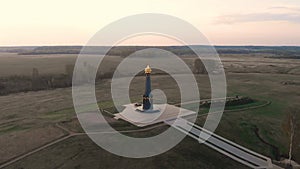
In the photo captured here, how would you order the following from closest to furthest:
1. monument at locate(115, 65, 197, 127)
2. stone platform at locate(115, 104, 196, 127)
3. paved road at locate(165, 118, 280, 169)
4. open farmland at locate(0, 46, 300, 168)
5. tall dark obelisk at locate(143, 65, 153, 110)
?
open farmland at locate(0, 46, 300, 168)
paved road at locate(165, 118, 280, 169)
stone platform at locate(115, 104, 196, 127)
monument at locate(115, 65, 197, 127)
tall dark obelisk at locate(143, 65, 153, 110)

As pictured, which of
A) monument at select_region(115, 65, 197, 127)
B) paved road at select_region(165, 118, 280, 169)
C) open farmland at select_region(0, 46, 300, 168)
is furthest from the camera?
monument at select_region(115, 65, 197, 127)

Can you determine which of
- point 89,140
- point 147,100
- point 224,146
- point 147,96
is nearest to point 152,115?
point 147,100

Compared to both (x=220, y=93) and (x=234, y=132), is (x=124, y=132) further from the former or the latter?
(x=220, y=93)

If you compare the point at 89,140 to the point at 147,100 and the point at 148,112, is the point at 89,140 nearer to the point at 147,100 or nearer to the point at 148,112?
the point at 148,112

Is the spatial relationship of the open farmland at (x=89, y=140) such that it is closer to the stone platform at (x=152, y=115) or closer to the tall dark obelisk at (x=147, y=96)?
the stone platform at (x=152, y=115)

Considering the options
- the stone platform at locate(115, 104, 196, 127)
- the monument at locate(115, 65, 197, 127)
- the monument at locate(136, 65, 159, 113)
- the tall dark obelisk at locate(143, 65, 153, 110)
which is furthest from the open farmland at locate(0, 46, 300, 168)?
the tall dark obelisk at locate(143, 65, 153, 110)

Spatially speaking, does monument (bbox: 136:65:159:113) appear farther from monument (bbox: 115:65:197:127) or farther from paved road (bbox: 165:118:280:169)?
paved road (bbox: 165:118:280:169)
